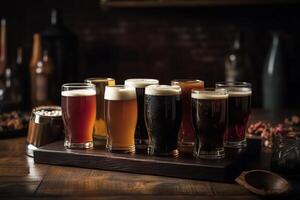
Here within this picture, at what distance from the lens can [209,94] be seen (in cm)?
170

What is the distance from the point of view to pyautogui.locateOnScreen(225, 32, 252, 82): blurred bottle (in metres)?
3.54

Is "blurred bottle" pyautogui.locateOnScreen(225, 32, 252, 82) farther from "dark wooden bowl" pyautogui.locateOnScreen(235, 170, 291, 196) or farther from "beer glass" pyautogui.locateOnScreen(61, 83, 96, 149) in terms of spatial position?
"dark wooden bowl" pyautogui.locateOnScreen(235, 170, 291, 196)

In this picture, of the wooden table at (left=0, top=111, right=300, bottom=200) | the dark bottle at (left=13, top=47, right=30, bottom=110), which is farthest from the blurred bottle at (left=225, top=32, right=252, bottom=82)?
the wooden table at (left=0, top=111, right=300, bottom=200)

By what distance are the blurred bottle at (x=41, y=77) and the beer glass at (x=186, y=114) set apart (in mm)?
1559

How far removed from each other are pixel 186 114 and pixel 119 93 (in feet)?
Result: 0.82

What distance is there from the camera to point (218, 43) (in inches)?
155

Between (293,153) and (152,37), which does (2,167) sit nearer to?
(293,153)

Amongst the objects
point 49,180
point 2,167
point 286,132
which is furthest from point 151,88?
point 286,132

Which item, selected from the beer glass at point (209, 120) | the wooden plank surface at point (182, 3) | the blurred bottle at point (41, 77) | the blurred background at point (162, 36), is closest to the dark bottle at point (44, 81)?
the blurred bottle at point (41, 77)

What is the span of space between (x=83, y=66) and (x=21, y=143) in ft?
6.02

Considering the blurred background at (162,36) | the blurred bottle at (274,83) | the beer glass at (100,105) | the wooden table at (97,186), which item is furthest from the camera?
the blurred background at (162,36)

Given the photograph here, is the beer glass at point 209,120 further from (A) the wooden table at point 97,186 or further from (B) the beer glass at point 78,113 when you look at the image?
(B) the beer glass at point 78,113

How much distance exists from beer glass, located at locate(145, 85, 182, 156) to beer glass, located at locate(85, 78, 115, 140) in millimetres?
289

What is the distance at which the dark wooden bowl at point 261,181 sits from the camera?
1494mm
